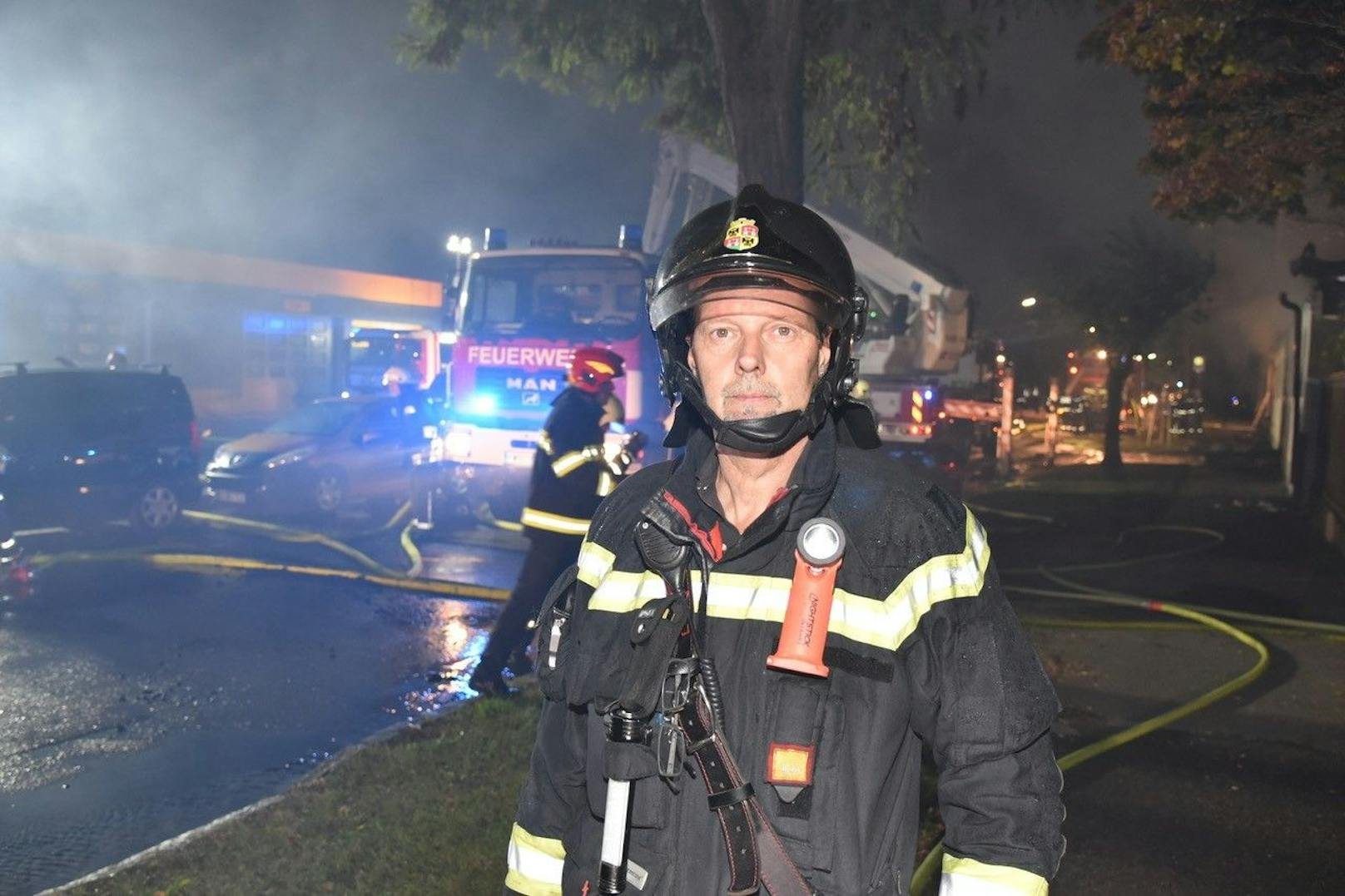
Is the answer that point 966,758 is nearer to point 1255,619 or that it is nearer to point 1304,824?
point 1304,824

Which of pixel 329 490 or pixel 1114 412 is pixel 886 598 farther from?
pixel 1114 412

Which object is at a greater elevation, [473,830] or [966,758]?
[966,758]

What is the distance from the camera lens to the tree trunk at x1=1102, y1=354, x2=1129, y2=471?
793 inches

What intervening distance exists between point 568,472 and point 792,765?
4.91m

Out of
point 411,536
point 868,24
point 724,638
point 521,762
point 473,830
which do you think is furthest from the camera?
point 411,536

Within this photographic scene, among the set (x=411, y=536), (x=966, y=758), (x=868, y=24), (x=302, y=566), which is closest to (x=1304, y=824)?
(x=966, y=758)

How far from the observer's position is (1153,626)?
8.02 meters

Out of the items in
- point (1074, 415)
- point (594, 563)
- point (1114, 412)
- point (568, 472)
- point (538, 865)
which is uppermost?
point (1114, 412)

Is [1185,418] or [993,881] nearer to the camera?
[993,881]

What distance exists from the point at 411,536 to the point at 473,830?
773 centimetres

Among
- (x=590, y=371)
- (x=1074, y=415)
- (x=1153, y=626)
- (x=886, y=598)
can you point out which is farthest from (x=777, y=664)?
(x=1074, y=415)

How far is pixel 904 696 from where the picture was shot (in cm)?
178

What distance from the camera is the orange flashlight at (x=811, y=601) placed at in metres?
1.72

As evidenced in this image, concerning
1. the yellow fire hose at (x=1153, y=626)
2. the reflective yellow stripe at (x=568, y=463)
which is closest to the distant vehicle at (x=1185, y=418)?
the yellow fire hose at (x=1153, y=626)
